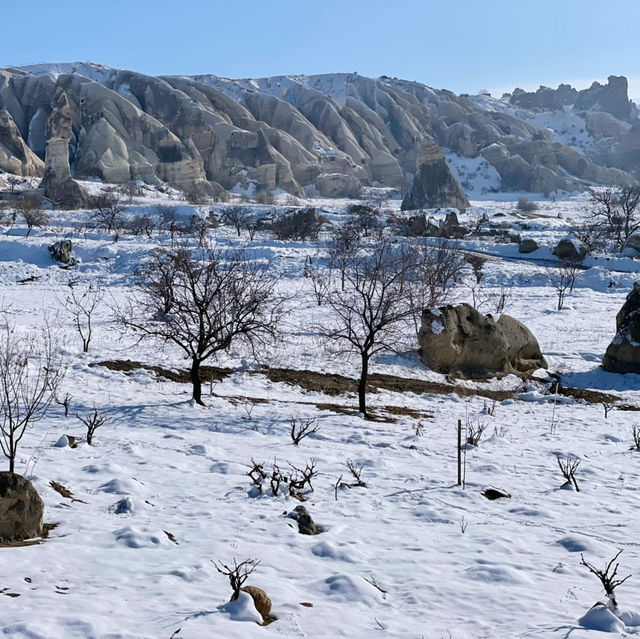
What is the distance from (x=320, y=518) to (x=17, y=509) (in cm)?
367

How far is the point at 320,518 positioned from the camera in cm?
776

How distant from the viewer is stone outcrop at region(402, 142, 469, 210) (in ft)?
313

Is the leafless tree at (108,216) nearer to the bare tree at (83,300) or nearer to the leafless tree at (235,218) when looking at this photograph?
the leafless tree at (235,218)

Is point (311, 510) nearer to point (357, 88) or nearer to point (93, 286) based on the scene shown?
point (93, 286)

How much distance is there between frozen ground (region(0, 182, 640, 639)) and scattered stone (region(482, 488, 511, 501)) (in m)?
0.14

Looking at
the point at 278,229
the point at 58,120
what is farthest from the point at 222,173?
the point at 278,229

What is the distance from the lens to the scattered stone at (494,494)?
912 centimetres

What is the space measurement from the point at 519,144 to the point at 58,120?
11145 cm

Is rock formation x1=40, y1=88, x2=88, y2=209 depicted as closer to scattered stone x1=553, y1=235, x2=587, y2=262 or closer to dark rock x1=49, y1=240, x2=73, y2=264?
dark rock x1=49, y1=240, x2=73, y2=264

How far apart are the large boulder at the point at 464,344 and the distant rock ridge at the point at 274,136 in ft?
250

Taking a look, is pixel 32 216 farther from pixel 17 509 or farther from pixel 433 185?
pixel 433 185

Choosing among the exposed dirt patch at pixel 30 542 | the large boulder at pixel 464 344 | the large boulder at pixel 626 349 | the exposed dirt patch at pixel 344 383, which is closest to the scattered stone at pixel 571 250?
the large boulder at pixel 626 349

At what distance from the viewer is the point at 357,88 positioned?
18950 cm

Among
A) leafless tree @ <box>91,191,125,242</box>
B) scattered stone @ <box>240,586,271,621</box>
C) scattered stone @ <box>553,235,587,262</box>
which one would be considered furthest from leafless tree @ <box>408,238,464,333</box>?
leafless tree @ <box>91,191,125,242</box>
